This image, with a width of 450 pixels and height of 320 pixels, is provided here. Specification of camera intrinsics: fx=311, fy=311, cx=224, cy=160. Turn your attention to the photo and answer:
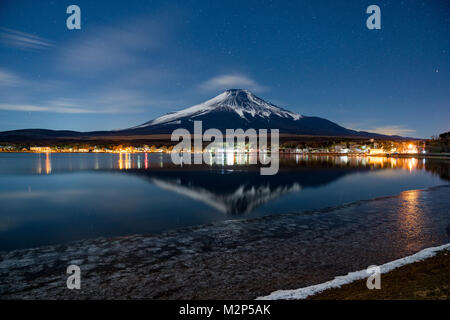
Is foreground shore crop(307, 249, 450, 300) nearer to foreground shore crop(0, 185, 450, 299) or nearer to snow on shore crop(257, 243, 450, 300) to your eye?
snow on shore crop(257, 243, 450, 300)

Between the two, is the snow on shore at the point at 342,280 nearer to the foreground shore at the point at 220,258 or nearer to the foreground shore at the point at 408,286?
the foreground shore at the point at 408,286

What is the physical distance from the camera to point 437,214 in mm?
14766

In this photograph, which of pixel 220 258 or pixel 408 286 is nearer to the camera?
pixel 408 286

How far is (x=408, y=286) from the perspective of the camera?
19.4 feet

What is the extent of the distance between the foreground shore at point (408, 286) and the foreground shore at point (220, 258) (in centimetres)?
102

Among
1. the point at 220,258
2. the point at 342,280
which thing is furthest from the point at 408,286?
the point at 220,258

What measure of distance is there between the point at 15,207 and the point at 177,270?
16842mm

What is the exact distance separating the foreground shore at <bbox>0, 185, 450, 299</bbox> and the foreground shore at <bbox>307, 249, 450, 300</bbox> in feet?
3.34

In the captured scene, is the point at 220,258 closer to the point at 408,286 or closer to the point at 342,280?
the point at 342,280

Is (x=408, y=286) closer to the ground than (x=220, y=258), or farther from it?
farther from it

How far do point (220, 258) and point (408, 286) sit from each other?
477cm

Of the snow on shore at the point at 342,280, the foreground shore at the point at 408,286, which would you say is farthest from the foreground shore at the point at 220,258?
the foreground shore at the point at 408,286

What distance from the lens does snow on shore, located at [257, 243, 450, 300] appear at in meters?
6.18

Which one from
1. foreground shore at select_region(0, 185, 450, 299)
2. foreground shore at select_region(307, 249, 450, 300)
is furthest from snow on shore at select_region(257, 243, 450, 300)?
foreground shore at select_region(0, 185, 450, 299)
